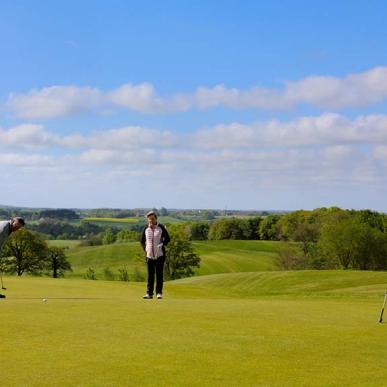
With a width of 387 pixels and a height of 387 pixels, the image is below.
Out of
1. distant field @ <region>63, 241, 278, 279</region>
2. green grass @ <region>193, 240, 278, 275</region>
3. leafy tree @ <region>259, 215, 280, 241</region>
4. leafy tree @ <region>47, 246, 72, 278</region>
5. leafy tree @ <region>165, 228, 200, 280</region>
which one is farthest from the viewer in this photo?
leafy tree @ <region>259, 215, 280, 241</region>

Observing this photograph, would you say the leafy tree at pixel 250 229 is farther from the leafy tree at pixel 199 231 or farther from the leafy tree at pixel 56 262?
the leafy tree at pixel 56 262

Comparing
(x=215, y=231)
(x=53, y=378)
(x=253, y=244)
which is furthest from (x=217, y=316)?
(x=215, y=231)

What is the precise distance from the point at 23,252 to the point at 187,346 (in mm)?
79966

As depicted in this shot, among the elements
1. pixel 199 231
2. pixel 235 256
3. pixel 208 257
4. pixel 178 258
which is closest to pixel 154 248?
pixel 178 258

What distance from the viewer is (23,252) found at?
8494 centimetres

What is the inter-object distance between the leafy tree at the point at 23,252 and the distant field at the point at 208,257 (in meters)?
21.6

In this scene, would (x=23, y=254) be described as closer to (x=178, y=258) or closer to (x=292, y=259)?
(x=178, y=258)

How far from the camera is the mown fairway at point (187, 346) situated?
717 cm

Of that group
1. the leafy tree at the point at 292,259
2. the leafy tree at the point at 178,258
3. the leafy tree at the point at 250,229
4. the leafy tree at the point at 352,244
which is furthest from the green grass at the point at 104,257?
the leafy tree at the point at 352,244

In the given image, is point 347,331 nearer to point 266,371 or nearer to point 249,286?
point 266,371

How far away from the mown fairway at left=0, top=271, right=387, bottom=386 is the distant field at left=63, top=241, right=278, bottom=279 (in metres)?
94.1

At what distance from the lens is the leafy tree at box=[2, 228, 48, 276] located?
84.1 m

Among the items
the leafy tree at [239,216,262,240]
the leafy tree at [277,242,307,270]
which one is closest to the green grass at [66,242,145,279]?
the leafy tree at [277,242,307,270]

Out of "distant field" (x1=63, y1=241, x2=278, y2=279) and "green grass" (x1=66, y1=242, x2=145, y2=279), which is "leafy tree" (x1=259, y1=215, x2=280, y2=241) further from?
"green grass" (x1=66, y1=242, x2=145, y2=279)
